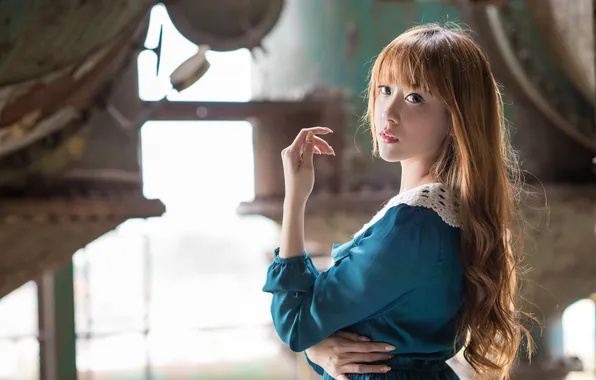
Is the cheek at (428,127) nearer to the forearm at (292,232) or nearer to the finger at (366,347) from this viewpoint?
the forearm at (292,232)

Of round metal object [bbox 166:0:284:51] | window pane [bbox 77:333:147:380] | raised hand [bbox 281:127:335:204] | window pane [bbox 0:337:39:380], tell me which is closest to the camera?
raised hand [bbox 281:127:335:204]

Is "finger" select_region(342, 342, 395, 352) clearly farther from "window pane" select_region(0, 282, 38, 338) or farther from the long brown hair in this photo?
"window pane" select_region(0, 282, 38, 338)

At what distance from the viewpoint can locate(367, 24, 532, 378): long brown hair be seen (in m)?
1.26

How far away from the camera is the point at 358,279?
1195mm

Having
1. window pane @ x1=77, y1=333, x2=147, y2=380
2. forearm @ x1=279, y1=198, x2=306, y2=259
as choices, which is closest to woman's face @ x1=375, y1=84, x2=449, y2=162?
forearm @ x1=279, y1=198, x2=306, y2=259

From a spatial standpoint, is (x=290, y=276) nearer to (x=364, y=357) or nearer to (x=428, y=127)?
(x=364, y=357)

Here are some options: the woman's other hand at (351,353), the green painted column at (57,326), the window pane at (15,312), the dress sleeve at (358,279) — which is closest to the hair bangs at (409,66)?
the dress sleeve at (358,279)

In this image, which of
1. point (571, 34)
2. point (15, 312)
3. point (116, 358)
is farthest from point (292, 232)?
point (116, 358)

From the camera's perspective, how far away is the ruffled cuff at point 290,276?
4.02 feet

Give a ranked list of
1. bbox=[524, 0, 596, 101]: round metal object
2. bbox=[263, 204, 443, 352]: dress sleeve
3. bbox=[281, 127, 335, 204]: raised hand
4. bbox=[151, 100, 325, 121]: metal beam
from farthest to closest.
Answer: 1. bbox=[524, 0, 596, 101]: round metal object
2. bbox=[151, 100, 325, 121]: metal beam
3. bbox=[281, 127, 335, 204]: raised hand
4. bbox=[263, 204, 443, 352]: dress sleeve

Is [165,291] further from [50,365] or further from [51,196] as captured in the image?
→ [51,196]

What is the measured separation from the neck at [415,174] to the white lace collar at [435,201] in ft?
0.29

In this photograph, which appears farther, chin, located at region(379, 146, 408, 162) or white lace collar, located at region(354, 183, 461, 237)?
chin, located at region(379, 146, 408, 162)

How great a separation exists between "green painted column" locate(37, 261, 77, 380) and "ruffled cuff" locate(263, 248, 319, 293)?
2696 mm
